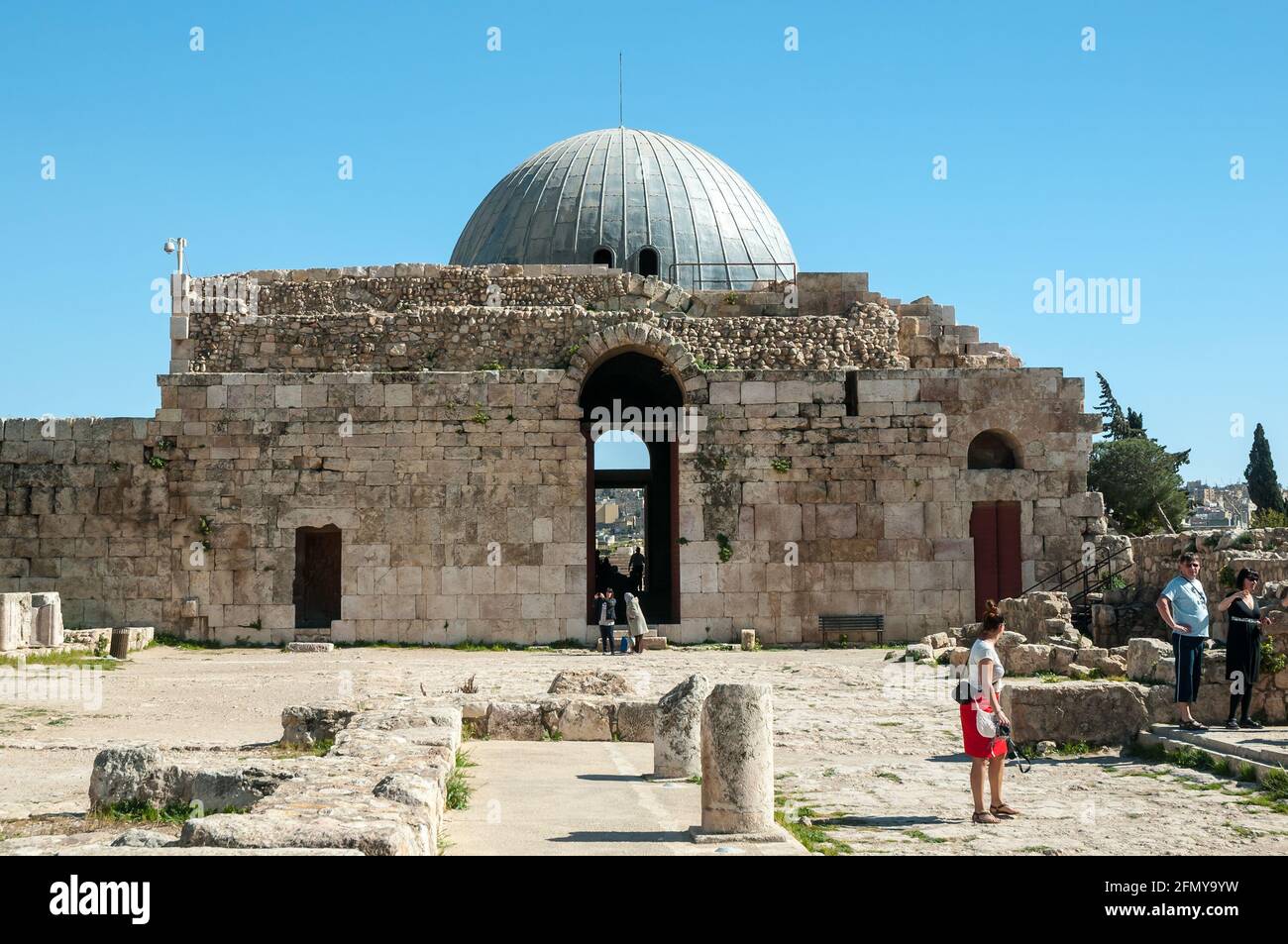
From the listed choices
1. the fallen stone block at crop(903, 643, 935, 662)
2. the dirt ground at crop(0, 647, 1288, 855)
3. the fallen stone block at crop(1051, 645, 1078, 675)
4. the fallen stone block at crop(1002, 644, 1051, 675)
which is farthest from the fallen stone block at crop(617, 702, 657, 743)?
the fallen stone block at crop(903, 643, 935, 662)

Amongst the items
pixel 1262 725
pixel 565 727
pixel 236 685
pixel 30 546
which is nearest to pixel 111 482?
pixel 30 546

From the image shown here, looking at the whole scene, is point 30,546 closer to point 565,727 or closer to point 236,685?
point 236,685

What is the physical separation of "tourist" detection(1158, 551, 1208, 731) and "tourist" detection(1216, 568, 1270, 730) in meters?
0.21

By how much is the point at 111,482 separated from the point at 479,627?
258 inches

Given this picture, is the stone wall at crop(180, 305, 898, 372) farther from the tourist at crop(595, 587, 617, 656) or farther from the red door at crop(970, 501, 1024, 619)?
the tourist at crop(595, 587, 617, 656)

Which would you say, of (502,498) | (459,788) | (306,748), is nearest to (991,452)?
(502,498)

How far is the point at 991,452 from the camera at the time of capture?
22562 millimetres

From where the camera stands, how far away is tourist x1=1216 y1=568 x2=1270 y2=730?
10977mm

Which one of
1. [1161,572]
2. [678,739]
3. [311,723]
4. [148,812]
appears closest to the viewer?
[148,812]

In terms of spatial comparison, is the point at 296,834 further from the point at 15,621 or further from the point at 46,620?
the point at 46,620

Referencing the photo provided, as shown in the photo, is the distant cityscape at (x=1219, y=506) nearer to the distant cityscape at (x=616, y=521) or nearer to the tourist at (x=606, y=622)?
the distant cityscape at (x=616, y=521)

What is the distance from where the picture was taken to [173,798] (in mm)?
8938

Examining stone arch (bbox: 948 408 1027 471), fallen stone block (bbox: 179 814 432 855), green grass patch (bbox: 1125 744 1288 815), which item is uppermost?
stone arch (bbox: 948 408 1027 471)

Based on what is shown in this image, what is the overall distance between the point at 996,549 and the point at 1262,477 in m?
32.6
